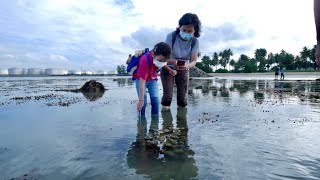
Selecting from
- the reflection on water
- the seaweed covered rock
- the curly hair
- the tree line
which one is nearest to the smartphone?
the curly hair

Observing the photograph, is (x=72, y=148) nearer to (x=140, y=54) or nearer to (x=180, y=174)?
(x=180, y=174)

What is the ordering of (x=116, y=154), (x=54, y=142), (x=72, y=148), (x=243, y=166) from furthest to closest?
(x=54, y=142), (x=72, y=148), (x=116, y=154), (x=243, y=166)

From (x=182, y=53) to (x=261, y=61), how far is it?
131816 mm

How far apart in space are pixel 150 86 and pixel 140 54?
85cm

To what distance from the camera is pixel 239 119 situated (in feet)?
24.8

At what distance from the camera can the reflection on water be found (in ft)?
12.4

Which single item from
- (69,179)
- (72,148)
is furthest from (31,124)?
(69,179)

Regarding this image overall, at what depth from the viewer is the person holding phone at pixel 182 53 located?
7.93 meters

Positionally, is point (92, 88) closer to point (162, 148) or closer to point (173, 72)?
point (173, 72)

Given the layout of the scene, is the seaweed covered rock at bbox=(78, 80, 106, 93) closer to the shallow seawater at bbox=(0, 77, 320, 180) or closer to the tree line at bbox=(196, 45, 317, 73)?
the shallow seawater at bbox=(0, 77, 320, 180)

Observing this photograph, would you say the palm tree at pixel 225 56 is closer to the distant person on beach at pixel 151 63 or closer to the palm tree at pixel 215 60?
the palm tree at pixel 215 60

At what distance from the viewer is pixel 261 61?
435 ft

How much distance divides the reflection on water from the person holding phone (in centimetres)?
261

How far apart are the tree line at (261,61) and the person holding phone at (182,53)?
361 feet
